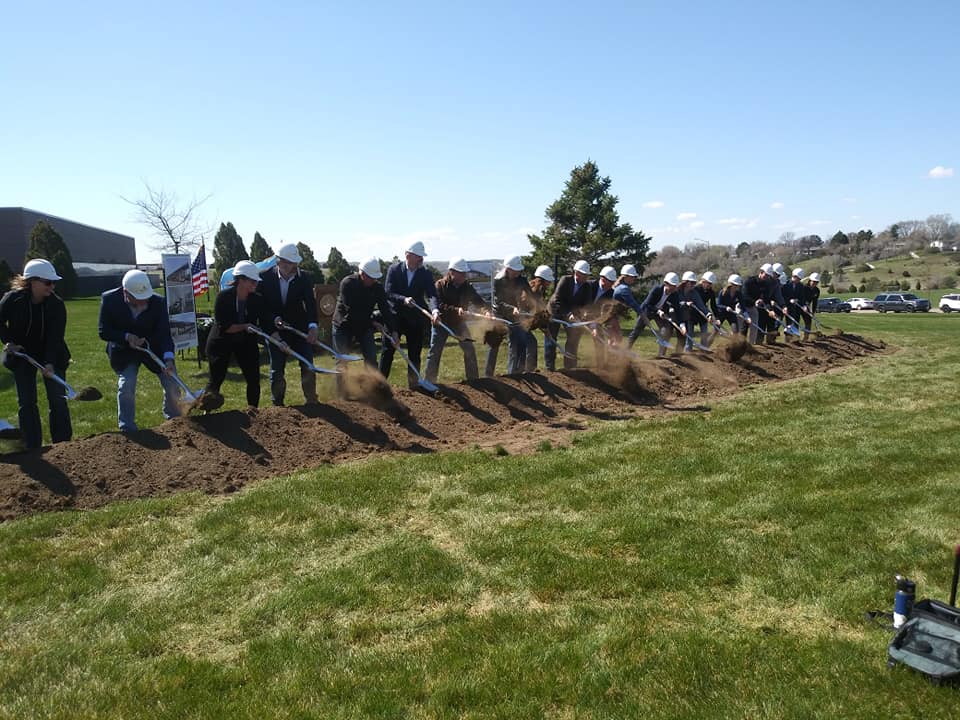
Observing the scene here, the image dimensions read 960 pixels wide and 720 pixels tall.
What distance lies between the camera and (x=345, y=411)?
8188 mm

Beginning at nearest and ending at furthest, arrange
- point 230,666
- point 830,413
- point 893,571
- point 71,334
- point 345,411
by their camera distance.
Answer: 1. point 230,666
2. point 893,571
3. point 345,411
4. point 830,413
5. point 71,334

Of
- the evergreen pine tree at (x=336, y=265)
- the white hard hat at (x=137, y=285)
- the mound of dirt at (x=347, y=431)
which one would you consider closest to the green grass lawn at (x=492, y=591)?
the mound of dirt at (x=347, y=431)

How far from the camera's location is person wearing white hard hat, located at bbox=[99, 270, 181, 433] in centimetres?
722

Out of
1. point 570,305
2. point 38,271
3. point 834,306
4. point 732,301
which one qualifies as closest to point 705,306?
point 732,301

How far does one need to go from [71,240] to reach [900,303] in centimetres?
7602

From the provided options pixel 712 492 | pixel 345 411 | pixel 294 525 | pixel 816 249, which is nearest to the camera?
pixel 294 525

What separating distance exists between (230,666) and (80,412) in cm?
811

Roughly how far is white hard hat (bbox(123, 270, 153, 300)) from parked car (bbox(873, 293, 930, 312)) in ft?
163

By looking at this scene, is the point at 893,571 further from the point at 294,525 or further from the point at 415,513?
the point at 294,525

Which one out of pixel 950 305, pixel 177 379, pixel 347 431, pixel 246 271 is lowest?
pixel 950 305

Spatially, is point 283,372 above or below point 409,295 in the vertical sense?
below

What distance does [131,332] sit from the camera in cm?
739

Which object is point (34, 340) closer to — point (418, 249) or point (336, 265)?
point (418, 249)

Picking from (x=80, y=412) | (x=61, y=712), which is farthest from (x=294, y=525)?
(x=80, y=412)
